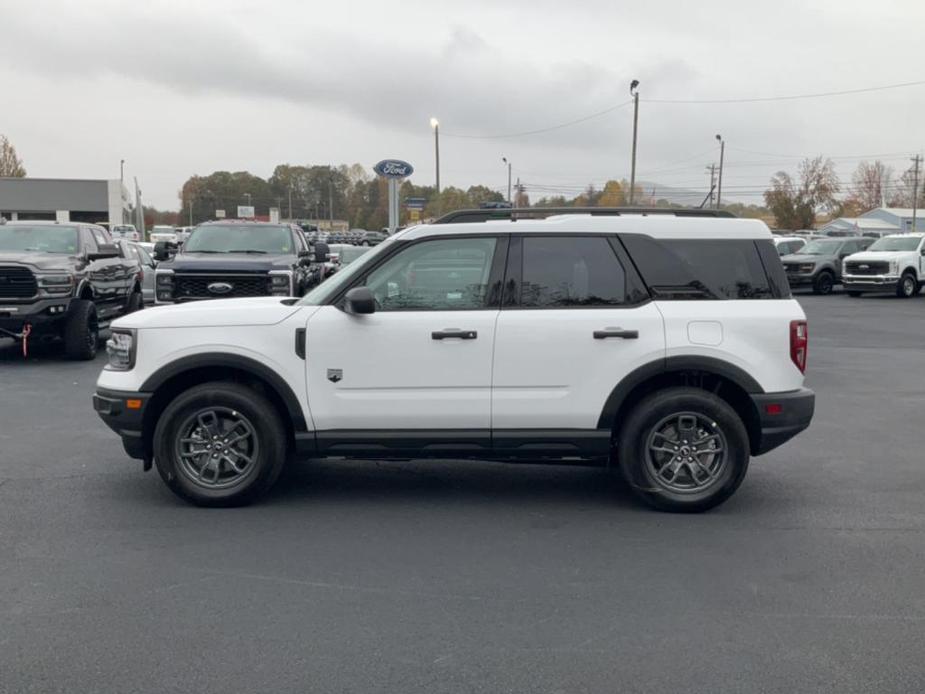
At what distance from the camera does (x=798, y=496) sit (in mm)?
6875

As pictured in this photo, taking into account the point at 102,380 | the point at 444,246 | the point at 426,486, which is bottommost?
the point at 426,486

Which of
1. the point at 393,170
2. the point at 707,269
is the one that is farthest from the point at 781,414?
the point at 393,170

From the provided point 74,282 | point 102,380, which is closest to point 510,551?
point 102,380

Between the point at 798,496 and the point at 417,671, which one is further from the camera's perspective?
the point at 798,496

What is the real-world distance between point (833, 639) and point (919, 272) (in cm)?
2833

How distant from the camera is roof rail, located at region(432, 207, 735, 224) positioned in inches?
266

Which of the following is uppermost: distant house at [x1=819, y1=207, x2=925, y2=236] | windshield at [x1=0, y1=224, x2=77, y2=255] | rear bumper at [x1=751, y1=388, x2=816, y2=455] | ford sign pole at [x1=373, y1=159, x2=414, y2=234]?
distant house at [x1=819, y1=207, x2=925, y2=236]

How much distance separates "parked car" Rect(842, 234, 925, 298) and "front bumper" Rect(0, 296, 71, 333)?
935 inches

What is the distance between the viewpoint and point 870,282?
29375mm

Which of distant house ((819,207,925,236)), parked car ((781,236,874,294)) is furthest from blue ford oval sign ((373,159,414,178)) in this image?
distant house ((819,207,925,236))

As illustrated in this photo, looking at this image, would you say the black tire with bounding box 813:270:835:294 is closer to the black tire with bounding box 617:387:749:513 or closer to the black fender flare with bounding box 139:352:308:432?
the black tire with bounding box 617:387:749:513

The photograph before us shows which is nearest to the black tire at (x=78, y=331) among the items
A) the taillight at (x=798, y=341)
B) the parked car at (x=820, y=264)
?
the taillight at (x=798, y=341)

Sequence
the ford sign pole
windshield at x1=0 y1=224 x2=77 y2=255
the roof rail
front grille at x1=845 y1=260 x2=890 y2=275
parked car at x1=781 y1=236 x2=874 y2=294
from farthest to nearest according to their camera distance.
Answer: parked car at x1=781 y1=236 x2=874 y2=294 < front grille at x1=845 y1=260 x2=890 y2=275 < the ford sign pole < windshield at x1=0 y1=224 x2=77 y2=255 < the roof rail

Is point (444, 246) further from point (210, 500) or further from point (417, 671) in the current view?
point (417, 671)
